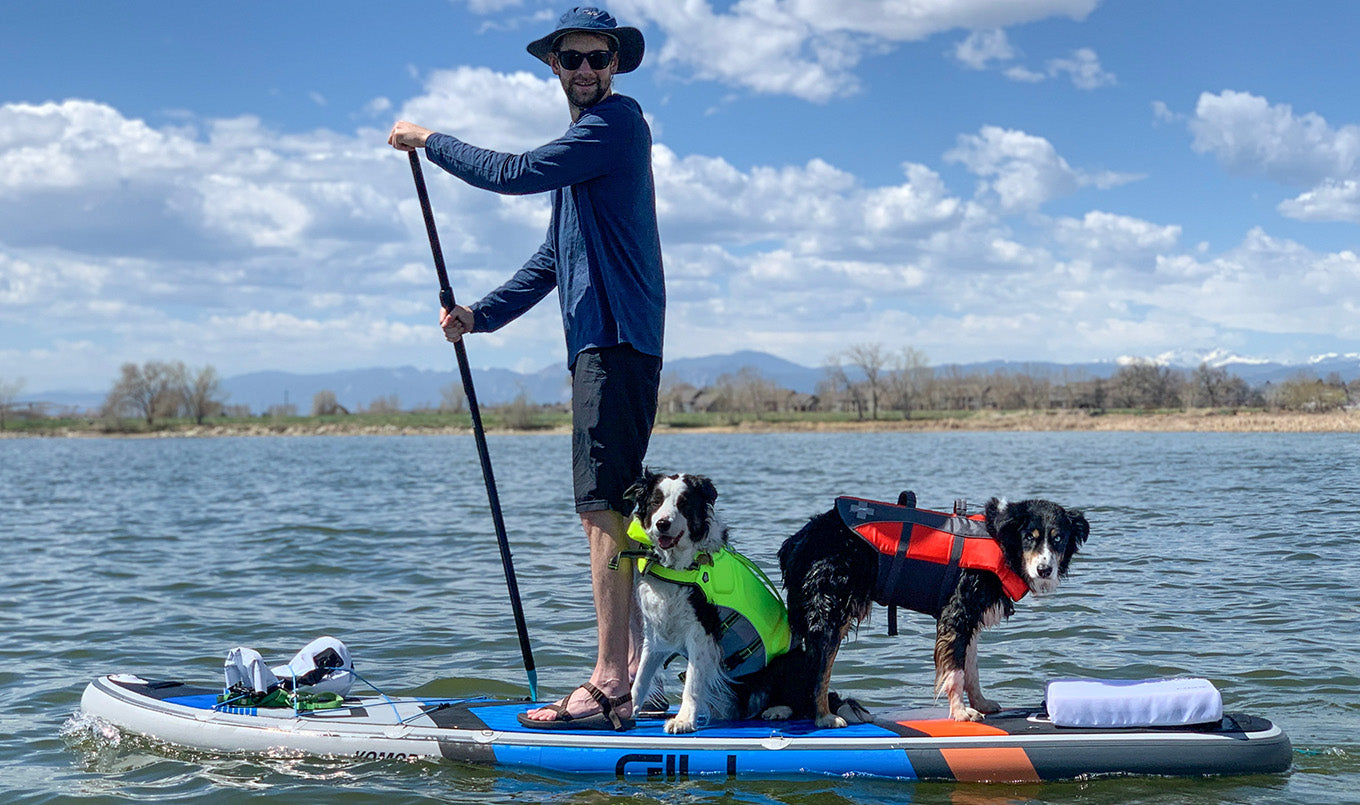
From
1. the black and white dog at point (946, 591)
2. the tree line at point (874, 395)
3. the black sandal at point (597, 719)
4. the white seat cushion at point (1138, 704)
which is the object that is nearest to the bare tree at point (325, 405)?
the tree line at point (874, 395)

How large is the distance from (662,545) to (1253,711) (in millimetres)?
4056

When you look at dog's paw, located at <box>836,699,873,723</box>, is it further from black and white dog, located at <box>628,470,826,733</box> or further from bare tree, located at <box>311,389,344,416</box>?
bare tree, located at <box>311,389,344,416</box>

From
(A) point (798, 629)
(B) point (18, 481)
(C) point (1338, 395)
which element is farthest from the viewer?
(C) point (1338, 395)

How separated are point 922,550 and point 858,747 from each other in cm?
102

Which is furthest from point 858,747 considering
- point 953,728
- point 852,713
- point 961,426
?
point 961,426

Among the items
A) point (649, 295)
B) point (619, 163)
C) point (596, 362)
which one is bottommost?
point (596, 362)

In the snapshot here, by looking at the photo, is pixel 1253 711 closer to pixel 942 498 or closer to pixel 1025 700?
pixel 1025 700

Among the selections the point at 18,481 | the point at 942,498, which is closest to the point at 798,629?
the point at 942,498

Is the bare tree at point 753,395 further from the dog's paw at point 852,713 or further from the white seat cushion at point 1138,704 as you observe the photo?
the white seat cushion at point 1138,704

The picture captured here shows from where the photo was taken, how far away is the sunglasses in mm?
4883

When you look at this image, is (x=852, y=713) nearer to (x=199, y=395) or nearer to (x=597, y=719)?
(x=597, y=719)

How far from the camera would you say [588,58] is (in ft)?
16.0

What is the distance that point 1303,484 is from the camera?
2250 cm

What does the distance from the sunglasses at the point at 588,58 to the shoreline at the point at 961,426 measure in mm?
61423
